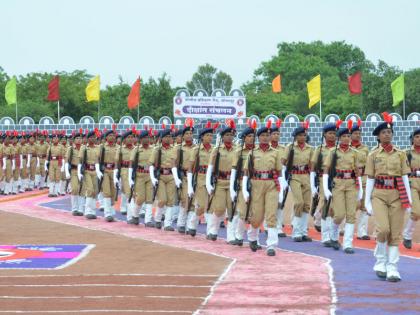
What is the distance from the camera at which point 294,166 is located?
18.6 m

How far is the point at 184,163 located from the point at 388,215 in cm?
772

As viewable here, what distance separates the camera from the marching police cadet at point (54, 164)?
3177cm

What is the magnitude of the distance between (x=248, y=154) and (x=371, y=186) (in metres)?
3.45

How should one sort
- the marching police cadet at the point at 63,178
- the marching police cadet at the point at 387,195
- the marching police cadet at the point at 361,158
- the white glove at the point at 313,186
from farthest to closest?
the marching police cadet at the point at 63,178 < the white glove at the point at 313,186 < the marching police cadet at the point at 361,158 < the marching police cadet at the point at 387,195

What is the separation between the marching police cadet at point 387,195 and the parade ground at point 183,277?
1.23ft

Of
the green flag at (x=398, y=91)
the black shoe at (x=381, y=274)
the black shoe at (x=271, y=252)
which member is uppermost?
the green flag at (x=398, y=91)

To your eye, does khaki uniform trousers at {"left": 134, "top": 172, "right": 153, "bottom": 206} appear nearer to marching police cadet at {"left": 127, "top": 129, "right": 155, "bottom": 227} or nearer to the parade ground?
marching police cadet at {"left": 127, "top": 129, "right": 155, "bottom": 227}

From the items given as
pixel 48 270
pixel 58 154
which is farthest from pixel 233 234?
pixel 58 154

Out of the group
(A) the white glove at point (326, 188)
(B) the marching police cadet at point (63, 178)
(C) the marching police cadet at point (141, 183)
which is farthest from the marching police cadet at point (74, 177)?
(A) the white glove at point (326, 188)

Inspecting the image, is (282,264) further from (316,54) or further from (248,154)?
(316,54)

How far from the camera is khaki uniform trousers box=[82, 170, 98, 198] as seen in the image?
75.4 feet

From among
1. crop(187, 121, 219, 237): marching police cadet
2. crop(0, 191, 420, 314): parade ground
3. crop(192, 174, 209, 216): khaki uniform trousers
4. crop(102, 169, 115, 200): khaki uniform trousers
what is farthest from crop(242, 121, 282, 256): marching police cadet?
crop(102, 169, 115, 200): khaki uniform trousers

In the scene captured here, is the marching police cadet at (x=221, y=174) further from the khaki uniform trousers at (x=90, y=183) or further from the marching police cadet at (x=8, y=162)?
the marching police cadet at (x=8, y=162)

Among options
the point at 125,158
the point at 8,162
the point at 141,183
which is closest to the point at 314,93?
the point at 8,162
